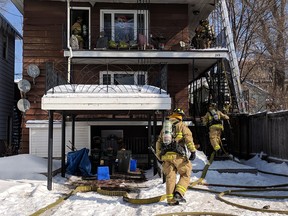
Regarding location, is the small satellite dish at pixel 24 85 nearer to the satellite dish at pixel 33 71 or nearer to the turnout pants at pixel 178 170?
the satellite dish at pixel 33 71

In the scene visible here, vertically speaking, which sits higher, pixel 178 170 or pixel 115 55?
pixel 115 55

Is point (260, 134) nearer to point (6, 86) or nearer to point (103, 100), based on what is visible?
point (103, 100)

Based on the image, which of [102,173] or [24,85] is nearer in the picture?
[102,173]

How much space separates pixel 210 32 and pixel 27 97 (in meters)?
7.82

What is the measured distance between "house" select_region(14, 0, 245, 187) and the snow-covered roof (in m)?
4.77

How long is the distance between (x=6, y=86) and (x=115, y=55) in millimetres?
8442

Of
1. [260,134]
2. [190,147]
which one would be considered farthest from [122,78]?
[190,147]

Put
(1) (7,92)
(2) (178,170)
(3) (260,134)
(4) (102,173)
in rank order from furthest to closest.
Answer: (1) (7,92) < (3) (260,134) < (4) (102,173) < (2) (178,170)

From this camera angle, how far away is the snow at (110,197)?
7098 millimetres

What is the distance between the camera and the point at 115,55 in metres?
15.2

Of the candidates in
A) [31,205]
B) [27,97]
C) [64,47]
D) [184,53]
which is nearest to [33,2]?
[64,47]

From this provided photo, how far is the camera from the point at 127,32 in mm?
16594

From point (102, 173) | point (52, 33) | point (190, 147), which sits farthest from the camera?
point (52, 33)

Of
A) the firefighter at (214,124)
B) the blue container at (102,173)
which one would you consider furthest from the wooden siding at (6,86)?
the firefighter at (214,124)
